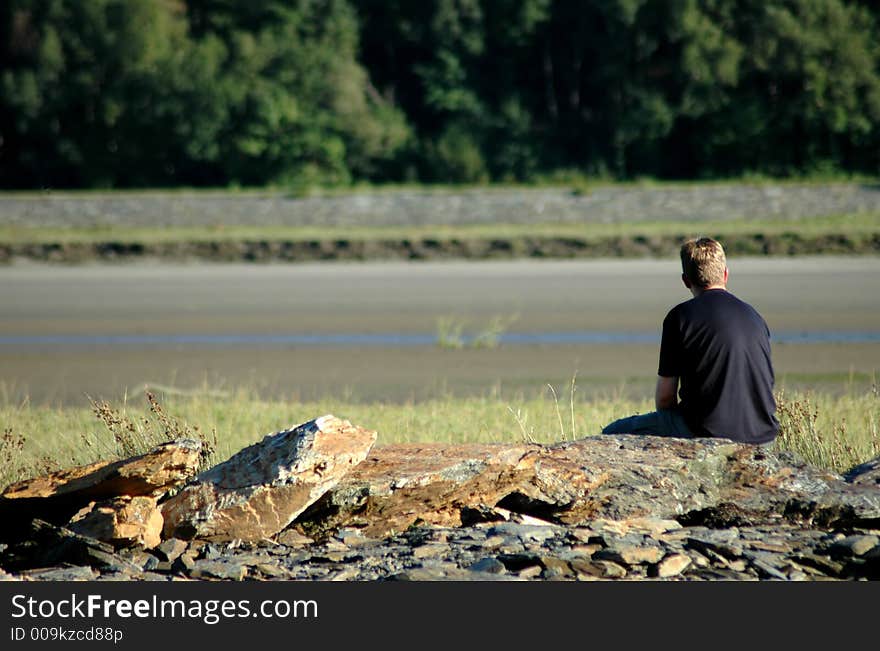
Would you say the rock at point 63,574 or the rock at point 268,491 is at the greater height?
the rock at point 268,491

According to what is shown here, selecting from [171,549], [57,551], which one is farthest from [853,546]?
Result: [57,551]

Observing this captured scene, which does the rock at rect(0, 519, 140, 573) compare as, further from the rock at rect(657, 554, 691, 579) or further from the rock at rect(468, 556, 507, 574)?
the rock at rect(657, 554, 691, 579)

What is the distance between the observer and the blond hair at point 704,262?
18.9 ft

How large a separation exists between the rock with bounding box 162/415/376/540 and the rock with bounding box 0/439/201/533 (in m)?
0.18

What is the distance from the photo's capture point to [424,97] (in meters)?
51.5

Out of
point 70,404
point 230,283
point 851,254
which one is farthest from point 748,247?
point 70,404

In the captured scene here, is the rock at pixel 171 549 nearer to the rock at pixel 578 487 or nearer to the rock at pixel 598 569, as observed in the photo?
the rock at pixel 578 487

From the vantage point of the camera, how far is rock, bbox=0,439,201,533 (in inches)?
218

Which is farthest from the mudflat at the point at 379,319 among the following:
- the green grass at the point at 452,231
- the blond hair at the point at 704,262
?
the blond hair at the point at 704,262

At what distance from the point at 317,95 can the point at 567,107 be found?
10965 millimetres

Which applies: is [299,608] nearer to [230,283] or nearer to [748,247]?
[230,283]

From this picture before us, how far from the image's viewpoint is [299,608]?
4.38m

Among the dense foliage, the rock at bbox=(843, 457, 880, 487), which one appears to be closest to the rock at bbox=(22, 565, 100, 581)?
the rock at bbox=(843, 457, 880, 487)

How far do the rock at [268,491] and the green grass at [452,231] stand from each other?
873 inches
